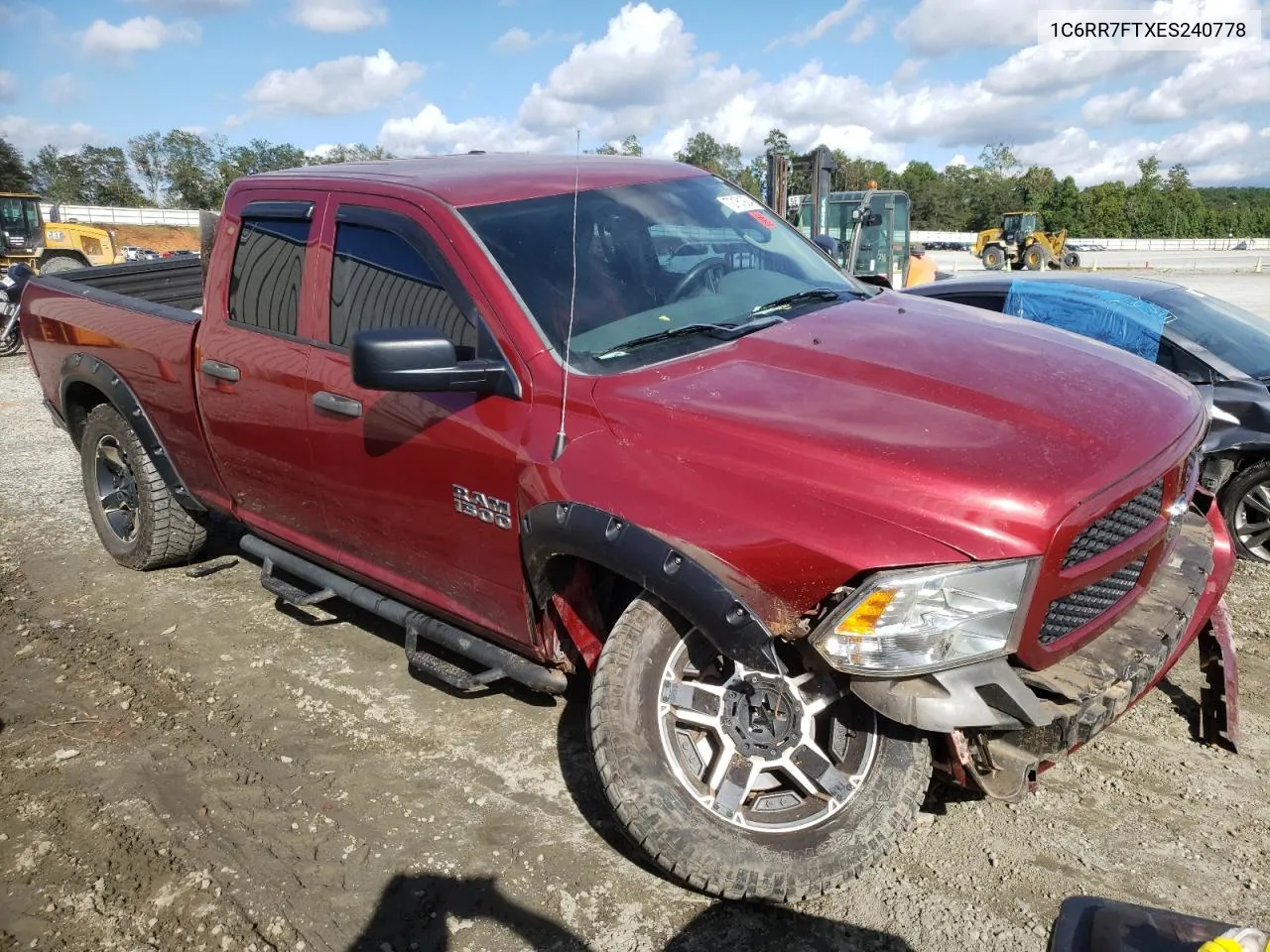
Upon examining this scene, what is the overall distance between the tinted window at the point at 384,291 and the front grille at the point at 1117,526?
1860mm

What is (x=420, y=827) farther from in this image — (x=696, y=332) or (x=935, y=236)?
(x=935, y=236)

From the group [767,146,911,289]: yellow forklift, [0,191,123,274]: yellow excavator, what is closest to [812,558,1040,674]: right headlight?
[767,146,911,289]: yellow forklift

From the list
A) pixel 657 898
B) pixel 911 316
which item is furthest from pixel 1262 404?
pixel 657 898

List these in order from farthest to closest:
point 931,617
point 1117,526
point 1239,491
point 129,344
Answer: point 1239,491, point 129,344, point 1117,526, point 931,617

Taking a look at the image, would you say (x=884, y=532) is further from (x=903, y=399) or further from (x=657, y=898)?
(x=657, y=898)

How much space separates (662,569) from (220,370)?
251 centimetres

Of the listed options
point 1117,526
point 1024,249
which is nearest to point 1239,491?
point 1117,526

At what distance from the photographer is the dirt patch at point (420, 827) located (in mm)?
2623

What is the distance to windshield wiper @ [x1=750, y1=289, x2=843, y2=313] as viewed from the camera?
3428 millimetres

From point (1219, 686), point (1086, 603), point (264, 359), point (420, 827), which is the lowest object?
point (420, 827)

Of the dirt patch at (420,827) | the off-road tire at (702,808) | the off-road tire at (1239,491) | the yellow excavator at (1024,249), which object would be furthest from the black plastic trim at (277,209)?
the yellow excavator at (1024,249)

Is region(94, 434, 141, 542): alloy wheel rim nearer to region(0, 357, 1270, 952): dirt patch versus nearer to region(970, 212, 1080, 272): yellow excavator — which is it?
region(0, 357, 1270, 952): dirt patch

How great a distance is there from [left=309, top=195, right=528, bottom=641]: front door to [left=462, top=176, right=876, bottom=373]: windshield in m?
0.23

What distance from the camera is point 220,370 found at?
4.05m
